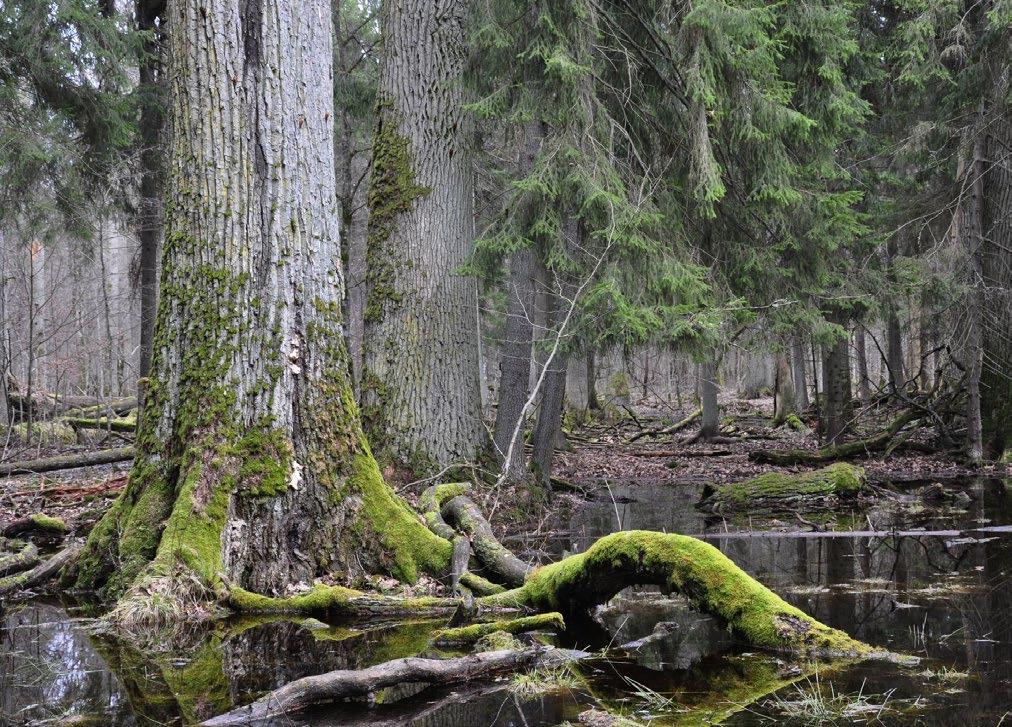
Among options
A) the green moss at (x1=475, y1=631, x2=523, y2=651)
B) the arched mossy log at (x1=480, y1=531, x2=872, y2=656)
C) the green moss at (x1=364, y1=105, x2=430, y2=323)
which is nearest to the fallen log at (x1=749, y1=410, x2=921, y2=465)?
the green moss at (x1=364, y1=105, x2=430, y2=323)

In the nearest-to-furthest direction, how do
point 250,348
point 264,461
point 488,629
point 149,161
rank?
Result: point 488,629 < point 264,461 < point 250,348 < point 149,161

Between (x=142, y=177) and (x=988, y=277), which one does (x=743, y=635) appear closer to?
(x=988, y=277)

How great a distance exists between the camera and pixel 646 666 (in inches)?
153

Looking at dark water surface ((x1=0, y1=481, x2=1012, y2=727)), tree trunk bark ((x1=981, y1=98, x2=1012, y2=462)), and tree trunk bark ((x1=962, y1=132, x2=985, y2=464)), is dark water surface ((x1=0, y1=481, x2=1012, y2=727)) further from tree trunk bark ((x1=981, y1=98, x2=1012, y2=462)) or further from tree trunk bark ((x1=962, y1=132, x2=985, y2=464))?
tree trunk bark ((x1=981, y1=98, x2=1012, y2=462))

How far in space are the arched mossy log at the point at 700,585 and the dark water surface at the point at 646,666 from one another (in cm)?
15

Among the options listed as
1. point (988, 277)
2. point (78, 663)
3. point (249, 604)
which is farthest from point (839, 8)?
point (78, 663)

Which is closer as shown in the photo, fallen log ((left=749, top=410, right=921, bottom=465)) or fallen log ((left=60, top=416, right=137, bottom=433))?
fallen log ((left=749, top=410, right=921, bottom=465))

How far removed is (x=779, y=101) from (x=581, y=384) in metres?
12.5

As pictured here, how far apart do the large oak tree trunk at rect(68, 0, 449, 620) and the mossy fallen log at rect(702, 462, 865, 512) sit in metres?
4.81

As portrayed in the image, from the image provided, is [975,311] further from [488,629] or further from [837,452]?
[488,629]

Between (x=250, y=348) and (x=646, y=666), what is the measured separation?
3.27 m

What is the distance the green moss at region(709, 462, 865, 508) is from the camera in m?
9.60

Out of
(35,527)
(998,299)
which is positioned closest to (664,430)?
(998,299)

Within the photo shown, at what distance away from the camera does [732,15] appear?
8.99 m
